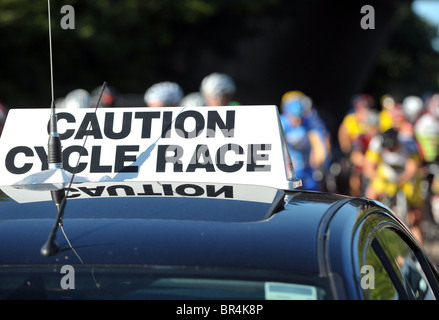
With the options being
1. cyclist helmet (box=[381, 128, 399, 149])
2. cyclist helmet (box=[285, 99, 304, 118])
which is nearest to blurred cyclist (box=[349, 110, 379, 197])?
cyclist helmet (box=[381, 128, 399, 149])

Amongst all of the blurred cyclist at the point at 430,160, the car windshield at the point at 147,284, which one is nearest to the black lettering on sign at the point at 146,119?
the car windshield at the point at 147,284

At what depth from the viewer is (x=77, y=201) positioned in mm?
2811

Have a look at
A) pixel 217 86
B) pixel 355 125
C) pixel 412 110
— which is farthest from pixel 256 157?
pixel 355 125

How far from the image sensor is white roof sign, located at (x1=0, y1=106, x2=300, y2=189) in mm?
3588

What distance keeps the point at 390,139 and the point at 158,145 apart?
703 centimetres

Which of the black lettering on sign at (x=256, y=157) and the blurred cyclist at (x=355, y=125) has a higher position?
the blurred cyclist at (x=355, y=125)

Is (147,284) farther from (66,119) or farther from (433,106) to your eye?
(433,106)

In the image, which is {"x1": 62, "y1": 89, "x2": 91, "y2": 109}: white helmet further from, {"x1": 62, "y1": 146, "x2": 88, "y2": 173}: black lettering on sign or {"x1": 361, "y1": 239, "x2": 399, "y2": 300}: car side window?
{"x1": 361, "y1": 239, "x2": 399, "y2": 300}: car side window

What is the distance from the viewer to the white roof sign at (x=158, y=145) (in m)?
3.59

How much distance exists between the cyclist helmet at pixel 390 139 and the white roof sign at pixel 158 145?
6.62m

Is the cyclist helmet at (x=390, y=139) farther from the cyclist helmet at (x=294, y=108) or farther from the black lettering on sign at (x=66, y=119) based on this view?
the black lettering on sign at (x=66, y=119)

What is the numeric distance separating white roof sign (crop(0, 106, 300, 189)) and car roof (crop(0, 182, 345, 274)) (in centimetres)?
67

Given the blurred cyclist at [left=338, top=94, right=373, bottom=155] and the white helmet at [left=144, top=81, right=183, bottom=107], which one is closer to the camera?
the white helmet at [left=144, top=81, right=183, bottom=107]
